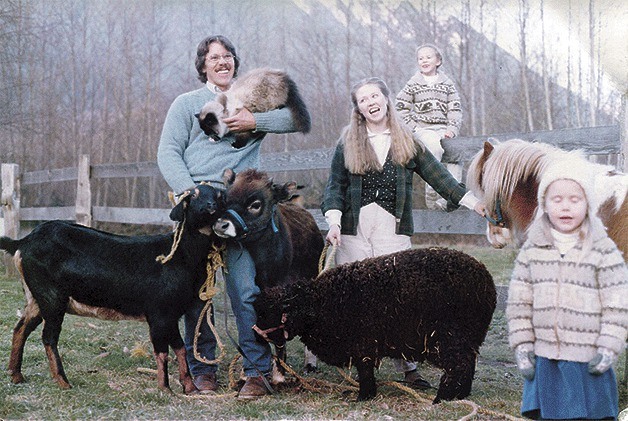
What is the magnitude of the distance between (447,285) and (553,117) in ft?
30.4

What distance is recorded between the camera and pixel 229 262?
410cm

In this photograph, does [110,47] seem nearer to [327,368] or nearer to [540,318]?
[327,368]

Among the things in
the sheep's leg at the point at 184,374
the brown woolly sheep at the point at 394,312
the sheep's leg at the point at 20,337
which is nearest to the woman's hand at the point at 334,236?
the brown woolly sheep at the point at 394,312

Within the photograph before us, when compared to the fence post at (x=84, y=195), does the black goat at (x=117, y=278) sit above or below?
below

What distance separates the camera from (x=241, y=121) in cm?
400

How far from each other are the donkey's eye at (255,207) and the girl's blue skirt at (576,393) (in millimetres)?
2025

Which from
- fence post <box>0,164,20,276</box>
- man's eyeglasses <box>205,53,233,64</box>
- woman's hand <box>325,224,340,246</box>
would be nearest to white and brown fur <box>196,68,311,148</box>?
man's eyeglasses <box>205,53,233,64</box>

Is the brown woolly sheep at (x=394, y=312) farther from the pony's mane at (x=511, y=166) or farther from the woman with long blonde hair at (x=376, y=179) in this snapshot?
the pony's mane at (x=511, y=166)

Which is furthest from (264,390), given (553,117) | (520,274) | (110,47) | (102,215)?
(553,117)

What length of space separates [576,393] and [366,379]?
1372 millimetres

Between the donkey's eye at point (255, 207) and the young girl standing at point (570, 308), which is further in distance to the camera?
the donkey's eye at point (255, 207)

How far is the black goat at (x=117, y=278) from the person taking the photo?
13.0 feet

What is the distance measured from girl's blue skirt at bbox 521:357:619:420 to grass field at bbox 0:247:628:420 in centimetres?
56

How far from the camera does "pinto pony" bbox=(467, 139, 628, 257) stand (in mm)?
3479
